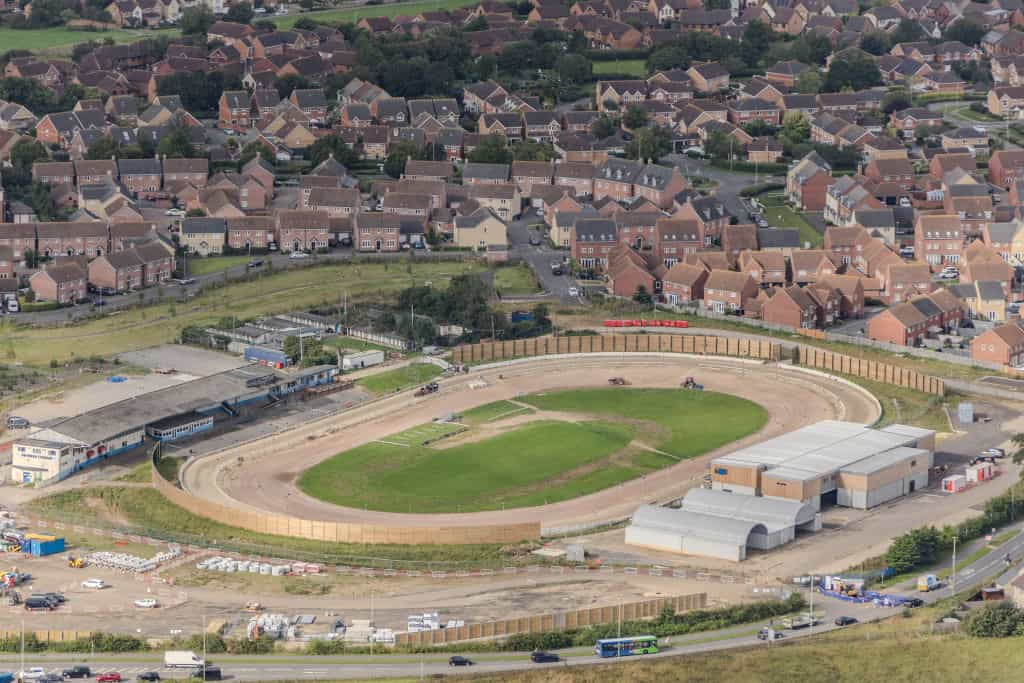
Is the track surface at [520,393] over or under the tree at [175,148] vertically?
under

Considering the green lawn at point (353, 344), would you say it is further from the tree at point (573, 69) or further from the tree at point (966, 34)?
the tree at point (966, 34)

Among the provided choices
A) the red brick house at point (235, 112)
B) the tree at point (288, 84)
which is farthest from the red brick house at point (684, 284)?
the tree at point (288, 84)

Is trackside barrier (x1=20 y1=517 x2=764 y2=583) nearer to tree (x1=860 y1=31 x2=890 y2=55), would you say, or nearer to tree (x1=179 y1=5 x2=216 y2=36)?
tree (x1=860 y1=31 x2=890 y2=55)

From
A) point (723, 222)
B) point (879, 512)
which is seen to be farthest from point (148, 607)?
point (723, 222)

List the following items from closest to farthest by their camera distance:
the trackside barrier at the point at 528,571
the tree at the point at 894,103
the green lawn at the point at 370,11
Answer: the trackside barrier at the point at 528,571, the tree at the point at 894,103, the green lawn at the point at 370,11

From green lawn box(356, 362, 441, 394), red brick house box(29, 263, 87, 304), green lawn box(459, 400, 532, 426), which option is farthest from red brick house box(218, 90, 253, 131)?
green lawn box(459, 400, 532, 426)

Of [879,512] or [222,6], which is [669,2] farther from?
[879,512]

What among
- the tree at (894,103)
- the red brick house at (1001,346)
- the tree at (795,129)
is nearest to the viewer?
the red brick house at (1001,346)
